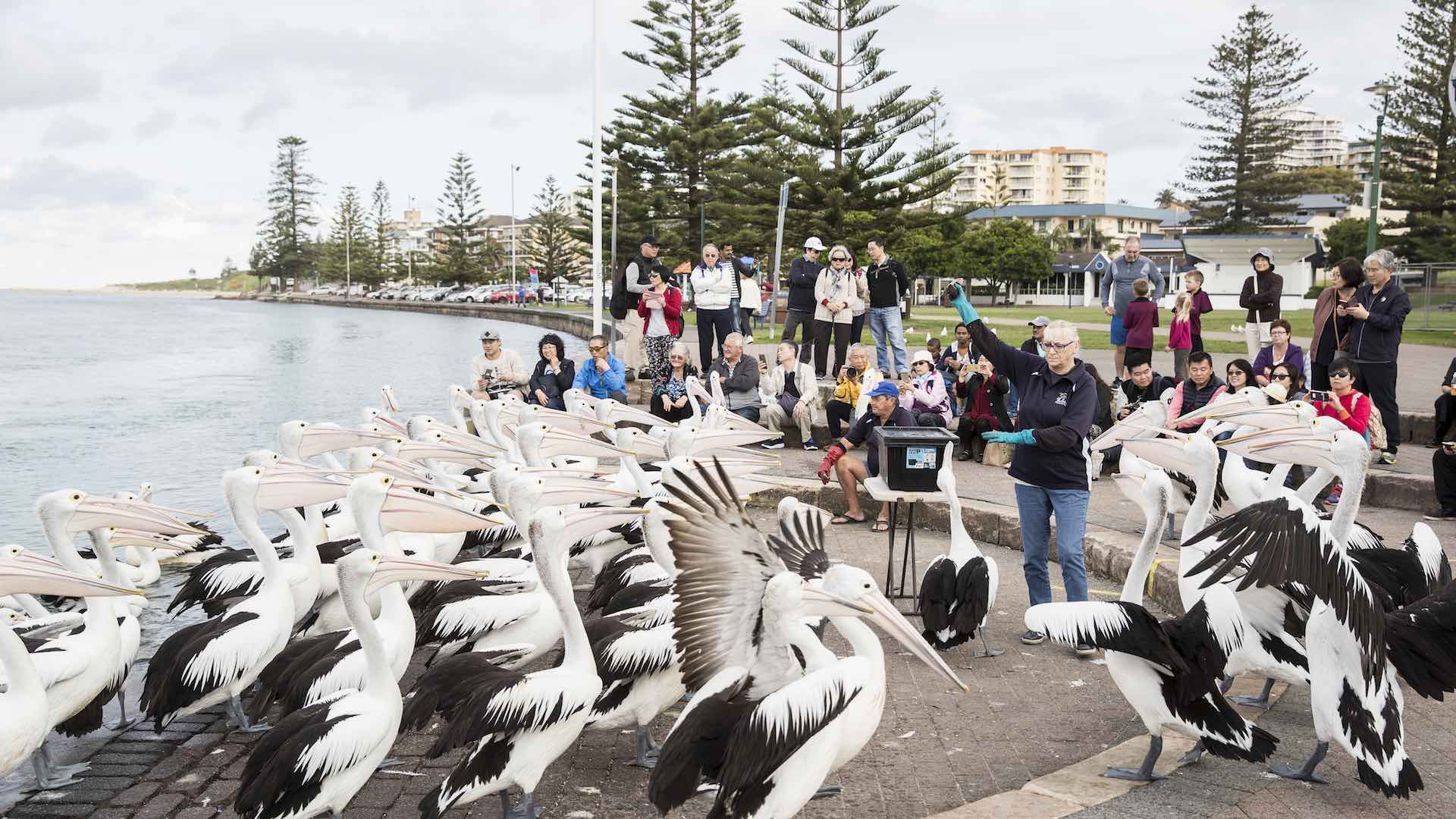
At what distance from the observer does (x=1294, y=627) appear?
5.15m

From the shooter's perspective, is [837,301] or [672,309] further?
[672,309]

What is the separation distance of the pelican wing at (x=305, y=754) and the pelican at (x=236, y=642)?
3.52ft

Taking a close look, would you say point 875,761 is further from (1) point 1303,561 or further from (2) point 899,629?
(1) point 1303,561

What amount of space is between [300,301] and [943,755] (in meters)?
105

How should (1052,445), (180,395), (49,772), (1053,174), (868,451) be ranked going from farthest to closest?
(1053,174), (180,395), (868,451), (1052,445), (49,772)

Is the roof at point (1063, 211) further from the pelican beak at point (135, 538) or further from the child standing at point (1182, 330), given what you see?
the pelican beak at point (135, 538)

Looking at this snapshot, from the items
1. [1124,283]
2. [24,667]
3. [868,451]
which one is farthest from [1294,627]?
[1124,283]

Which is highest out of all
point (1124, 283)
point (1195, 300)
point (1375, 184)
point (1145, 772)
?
point (1375, 184)

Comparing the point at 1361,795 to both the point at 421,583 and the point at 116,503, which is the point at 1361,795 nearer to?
the point at 421,583

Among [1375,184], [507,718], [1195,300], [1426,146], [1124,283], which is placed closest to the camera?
[507,718]

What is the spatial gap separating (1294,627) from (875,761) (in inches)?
80.7

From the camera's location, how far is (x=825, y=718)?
12.7 ft

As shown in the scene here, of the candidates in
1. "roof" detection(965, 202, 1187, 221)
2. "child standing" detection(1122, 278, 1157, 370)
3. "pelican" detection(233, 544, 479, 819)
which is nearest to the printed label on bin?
"pelican" detection(233, 544, 479, 819)

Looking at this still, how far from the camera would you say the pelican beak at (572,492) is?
19.3 feet
